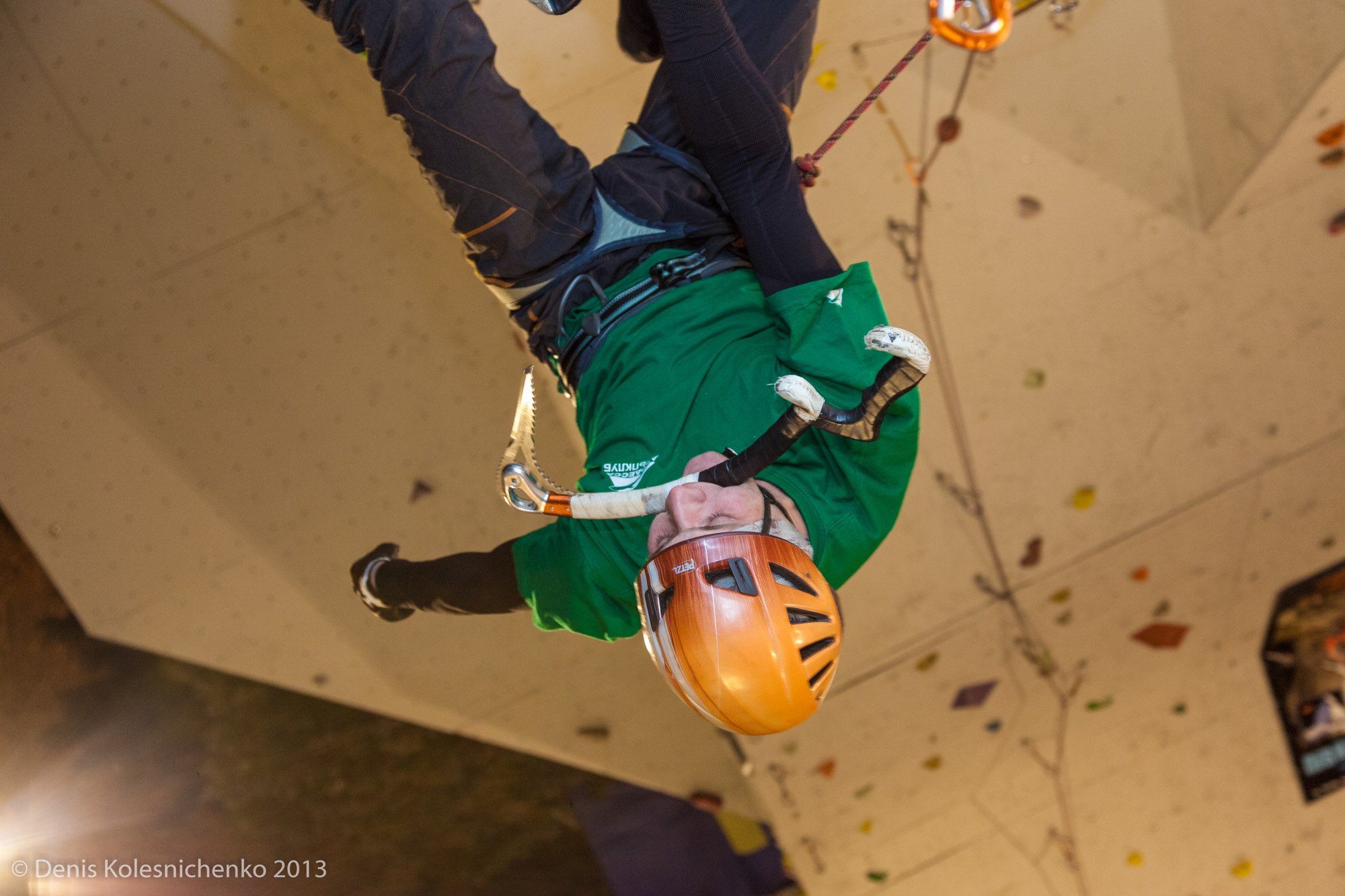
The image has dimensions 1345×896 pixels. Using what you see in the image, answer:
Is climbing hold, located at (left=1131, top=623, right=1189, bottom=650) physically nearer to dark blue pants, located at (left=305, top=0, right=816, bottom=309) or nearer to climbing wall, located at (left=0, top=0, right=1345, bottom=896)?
climbing wall, located at (left=0, top=0, right=1345, bottom=896)

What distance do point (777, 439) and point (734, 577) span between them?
0.21m

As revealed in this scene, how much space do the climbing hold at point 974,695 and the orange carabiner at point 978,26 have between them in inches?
71.5

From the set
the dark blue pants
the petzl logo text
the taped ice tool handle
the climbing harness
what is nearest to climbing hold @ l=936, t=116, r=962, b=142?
the climbing harness

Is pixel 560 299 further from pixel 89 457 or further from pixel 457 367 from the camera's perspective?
pixel 89 457

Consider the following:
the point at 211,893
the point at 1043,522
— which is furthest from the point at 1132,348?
the point at 211,893

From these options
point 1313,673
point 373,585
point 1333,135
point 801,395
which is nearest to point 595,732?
point 373,585

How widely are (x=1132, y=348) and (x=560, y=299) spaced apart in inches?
68.9

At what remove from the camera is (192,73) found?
2150 millimetres

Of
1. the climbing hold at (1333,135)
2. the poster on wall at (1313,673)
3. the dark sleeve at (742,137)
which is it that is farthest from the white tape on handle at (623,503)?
the poster on wall at (1313,673)

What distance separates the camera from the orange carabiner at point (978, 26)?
160 cm

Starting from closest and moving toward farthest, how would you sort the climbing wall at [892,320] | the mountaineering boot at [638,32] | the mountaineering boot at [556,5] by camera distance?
the mountaineering boot at [556,5], the mountaineering boot at [638,32], the climbing wall at [892,320]

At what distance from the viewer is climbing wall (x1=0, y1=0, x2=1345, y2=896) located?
217cm

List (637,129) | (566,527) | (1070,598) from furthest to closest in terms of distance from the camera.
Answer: (1070,598)
(637,129)
(566,527)

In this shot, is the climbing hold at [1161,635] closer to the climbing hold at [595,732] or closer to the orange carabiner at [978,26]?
the climbing hold at [595,732]
